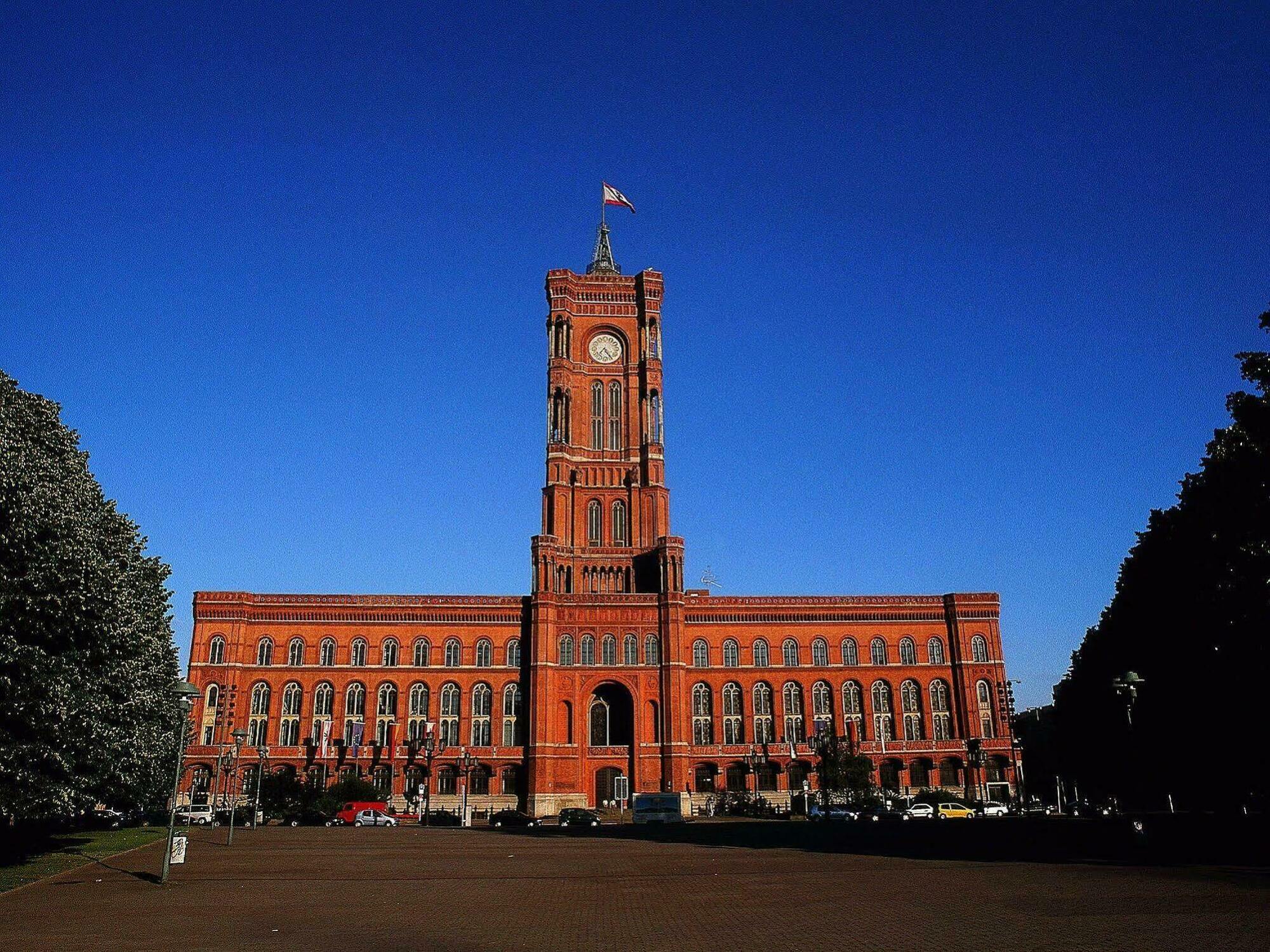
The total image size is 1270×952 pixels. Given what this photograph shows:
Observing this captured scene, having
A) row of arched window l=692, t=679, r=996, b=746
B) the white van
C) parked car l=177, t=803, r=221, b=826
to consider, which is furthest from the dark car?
row of arched window l=692, t=679, r=996, b=746

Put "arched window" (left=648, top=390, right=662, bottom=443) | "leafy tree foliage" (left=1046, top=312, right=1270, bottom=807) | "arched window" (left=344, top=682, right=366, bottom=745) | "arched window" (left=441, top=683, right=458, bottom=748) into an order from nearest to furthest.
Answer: "leafy tree foliage" (left=1046, top=312, right=1270, bottom=807) → "arched window" (left=344, top=682, right=366, bottom=745) → "arched window" (left=441, top=683, right=458, bottom=748) → "arched window" (left=648, top=390, right=662, bottom=443)

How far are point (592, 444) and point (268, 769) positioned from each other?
121 ft

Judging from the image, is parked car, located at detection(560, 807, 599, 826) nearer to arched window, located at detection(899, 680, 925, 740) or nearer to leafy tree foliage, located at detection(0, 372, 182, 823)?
arched window, located at detection(899, 680, 925, 740)

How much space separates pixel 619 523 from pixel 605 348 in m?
17.2

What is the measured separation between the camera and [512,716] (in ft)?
256

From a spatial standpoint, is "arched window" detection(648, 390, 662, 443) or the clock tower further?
"arched window" detection(648, 390, 662, 443)

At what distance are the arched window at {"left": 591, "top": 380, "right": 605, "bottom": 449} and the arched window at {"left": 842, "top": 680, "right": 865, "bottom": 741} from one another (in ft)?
95.9

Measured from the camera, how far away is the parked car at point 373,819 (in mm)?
61156

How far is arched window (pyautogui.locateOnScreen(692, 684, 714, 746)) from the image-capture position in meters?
79.0

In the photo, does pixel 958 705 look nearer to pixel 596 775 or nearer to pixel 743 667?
pixel 743 667

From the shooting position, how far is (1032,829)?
144 feet

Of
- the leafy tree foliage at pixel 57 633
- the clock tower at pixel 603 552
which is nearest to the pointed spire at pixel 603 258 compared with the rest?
the clock tower at pixel 603 552

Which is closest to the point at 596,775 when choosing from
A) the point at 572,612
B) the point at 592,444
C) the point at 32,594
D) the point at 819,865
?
the point at 572,612

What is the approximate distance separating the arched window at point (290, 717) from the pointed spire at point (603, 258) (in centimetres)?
4795
